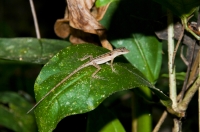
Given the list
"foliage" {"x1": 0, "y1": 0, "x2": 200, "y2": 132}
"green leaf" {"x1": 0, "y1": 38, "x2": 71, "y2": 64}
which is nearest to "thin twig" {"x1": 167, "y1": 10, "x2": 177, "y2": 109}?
"foliage" {"x1": 0, "y1": 0, "x2": 200, "y2": 132}

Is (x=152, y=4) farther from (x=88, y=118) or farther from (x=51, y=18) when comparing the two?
(x=51, y=18)

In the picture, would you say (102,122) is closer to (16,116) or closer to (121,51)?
(121,51)

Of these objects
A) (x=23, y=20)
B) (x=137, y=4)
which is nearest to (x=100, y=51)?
(x=137, y=4)

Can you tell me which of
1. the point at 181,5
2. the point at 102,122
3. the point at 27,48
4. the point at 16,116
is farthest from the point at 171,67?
the point at 16,116

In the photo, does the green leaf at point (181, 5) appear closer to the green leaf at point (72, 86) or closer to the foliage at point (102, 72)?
the foliage at point (102, 72)

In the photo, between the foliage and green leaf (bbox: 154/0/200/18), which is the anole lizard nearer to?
the foliage

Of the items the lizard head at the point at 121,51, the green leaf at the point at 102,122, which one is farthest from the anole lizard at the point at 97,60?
the green leaf at the point at 102,122
